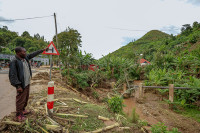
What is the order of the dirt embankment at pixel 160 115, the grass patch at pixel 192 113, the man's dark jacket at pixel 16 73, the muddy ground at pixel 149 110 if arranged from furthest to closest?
1. the grass patch at pixel 192 113
2. the dirt embankment at pixel 160 115
3. the muddy ground at pixel 149 110
4. the man's dark jacket at pixel 16 73

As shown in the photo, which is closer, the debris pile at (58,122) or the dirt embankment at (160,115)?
the debris pile at (58,122)

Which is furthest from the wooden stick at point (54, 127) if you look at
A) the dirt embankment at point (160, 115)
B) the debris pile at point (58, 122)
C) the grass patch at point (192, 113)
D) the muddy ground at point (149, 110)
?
the grass patch at point (192, 113)

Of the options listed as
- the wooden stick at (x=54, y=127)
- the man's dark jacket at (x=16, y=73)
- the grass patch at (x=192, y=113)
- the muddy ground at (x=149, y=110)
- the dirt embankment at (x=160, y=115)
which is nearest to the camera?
the wooden stick at (x=54, y=127)

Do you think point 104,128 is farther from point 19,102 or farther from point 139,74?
point 139,74

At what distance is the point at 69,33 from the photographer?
45.9 feet

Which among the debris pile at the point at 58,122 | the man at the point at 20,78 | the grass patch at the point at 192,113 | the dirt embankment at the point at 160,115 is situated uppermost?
the man at the point at 20,78

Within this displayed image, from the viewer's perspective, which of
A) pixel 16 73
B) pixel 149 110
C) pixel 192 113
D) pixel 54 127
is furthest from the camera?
pixel 149 110

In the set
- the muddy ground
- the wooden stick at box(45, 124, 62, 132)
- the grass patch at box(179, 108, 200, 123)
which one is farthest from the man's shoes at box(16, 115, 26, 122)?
the grass patch at box(179, 108, 200, 123)

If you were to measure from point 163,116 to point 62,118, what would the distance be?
422 cm

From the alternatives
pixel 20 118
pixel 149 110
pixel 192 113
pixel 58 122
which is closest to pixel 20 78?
pixel 20 118

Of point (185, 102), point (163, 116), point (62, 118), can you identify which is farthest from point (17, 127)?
point (185, 102)

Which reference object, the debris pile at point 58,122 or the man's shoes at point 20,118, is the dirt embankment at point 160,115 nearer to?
the debris pile at point 58,122

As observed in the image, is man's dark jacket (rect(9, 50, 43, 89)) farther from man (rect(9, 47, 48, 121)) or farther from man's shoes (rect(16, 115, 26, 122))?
man's shoes (rect(16, 115, 26, 122))

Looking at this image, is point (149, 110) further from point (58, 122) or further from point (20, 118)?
point (20, 118)
